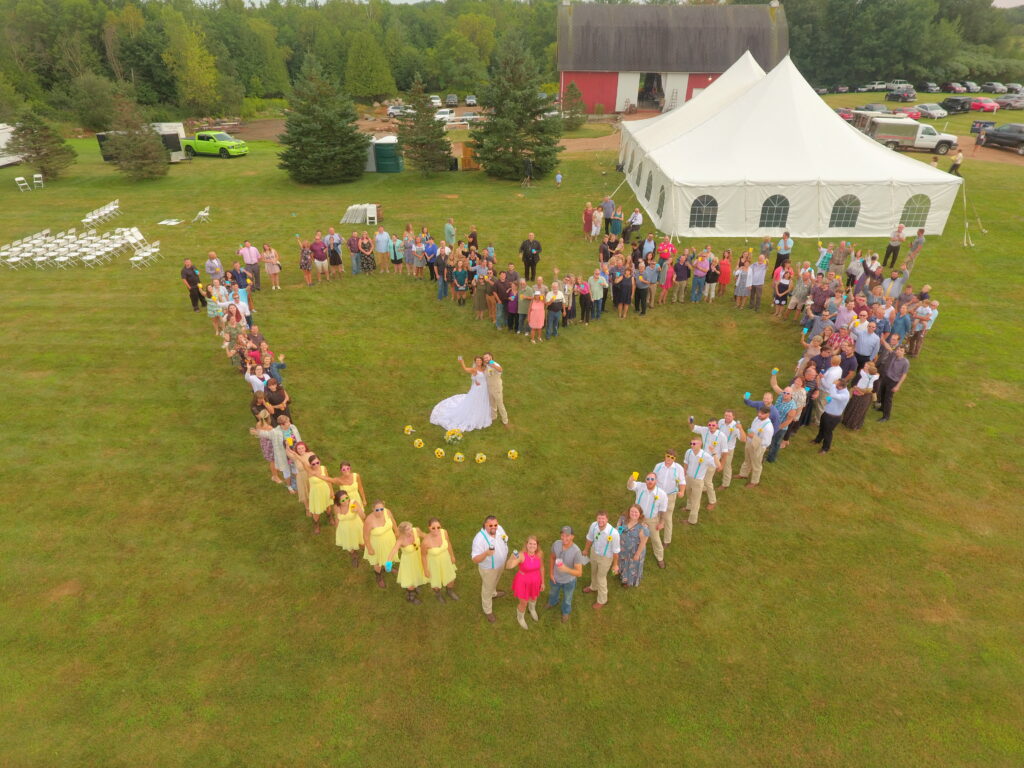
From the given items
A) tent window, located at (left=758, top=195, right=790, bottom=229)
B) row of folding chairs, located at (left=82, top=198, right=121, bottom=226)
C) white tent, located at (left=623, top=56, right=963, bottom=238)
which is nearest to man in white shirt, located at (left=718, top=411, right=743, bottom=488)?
white tent, located at (left=623, top=56, right=963, bottom=238)

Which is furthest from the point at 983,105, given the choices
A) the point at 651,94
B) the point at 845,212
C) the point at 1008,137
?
the point at 845,212

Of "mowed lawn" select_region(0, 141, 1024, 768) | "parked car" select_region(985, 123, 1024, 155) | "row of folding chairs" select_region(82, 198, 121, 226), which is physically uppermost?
"parked car" select_region(985, 123, 1024, 155)

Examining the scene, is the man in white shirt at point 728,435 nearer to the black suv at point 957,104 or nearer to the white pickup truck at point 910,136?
the white pickup truck at point 910,136

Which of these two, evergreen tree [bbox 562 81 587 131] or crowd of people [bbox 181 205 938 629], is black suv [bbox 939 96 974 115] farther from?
crowd of people [bbox 181 205 938 629]

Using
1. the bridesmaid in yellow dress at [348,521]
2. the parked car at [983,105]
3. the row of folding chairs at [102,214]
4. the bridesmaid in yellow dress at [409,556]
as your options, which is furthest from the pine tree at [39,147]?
the parked car at [983,105]

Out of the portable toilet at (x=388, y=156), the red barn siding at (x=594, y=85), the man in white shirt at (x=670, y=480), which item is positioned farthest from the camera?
the red barn siding at (x=594, y=85)

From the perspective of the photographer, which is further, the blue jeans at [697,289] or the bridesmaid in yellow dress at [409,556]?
the blue jeans at [697,289]

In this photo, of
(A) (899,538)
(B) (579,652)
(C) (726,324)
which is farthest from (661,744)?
(C) (726,324)

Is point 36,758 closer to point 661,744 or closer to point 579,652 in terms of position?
point 579,652
